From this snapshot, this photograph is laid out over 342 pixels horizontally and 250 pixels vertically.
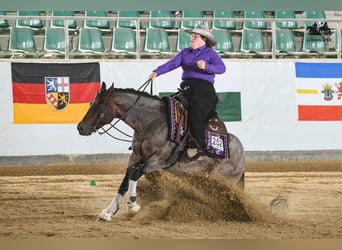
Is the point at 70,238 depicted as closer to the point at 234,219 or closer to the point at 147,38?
the point at 234,219

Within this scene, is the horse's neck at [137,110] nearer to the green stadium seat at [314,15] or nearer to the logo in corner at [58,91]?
the logo in corner at [58,91]

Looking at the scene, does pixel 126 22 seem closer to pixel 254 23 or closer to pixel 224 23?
pixel 224 23

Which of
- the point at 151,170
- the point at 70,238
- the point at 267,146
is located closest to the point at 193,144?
the point at 151,170

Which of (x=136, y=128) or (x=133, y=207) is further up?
(x=136, y=128)

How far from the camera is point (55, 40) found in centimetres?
729

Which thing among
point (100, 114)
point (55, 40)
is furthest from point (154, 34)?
point (100, 114)

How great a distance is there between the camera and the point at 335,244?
5.28 metres

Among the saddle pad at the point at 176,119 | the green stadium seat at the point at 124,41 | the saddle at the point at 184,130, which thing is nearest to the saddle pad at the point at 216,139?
the saddle at the point at 184,130

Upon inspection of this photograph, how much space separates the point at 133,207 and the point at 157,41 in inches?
88.0

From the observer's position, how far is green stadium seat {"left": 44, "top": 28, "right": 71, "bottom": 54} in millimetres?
7098

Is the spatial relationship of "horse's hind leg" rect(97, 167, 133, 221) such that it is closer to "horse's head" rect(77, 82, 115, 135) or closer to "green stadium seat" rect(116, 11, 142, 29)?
"horse's head" rect(77, 82, 115, 135)

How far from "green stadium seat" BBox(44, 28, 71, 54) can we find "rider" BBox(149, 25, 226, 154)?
1597mm

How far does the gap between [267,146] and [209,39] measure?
2451 mm

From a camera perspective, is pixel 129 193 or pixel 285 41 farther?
pixel 285 41
